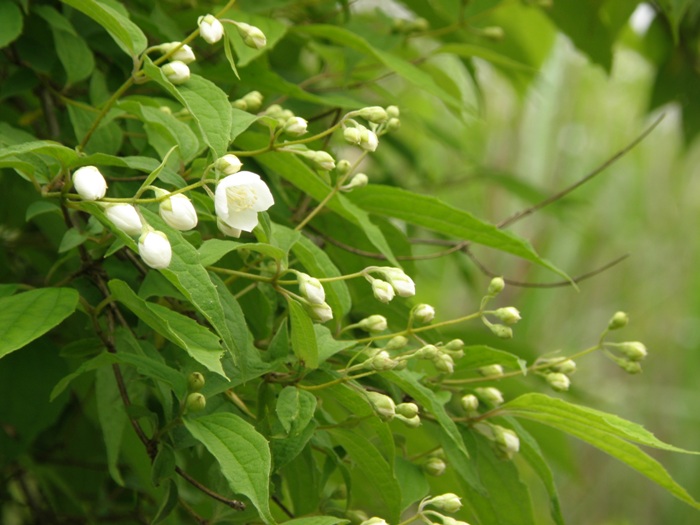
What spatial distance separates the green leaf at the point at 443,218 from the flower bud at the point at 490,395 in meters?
0.12

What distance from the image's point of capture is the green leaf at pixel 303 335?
68 cm

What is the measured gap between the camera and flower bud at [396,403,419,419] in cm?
75

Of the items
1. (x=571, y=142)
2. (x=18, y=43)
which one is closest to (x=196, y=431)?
(x=18, y=43)

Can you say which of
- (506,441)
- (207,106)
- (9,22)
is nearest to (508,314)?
(506,441)

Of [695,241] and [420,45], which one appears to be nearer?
[420,45]

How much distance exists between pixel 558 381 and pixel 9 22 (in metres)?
0.60

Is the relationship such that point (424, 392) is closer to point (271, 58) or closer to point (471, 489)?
point (471, 489)

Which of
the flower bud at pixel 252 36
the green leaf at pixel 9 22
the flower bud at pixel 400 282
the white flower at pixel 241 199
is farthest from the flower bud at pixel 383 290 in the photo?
the green leaf at pixel 9 22

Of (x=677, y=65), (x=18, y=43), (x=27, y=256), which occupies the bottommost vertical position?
(x=677, y=65)

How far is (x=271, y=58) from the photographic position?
1222mm

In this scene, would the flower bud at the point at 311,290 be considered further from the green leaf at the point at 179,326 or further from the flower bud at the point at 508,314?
the flower bud at the point at 508,314

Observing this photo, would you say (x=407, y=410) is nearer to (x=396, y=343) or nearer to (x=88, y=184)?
(x=396, y=343)

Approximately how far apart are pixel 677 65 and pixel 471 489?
904mm

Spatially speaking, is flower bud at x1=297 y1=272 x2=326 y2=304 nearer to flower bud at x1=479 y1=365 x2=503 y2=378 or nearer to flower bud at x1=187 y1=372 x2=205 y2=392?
flower bud at x1=187 y1=372 x2=205 y2=392
